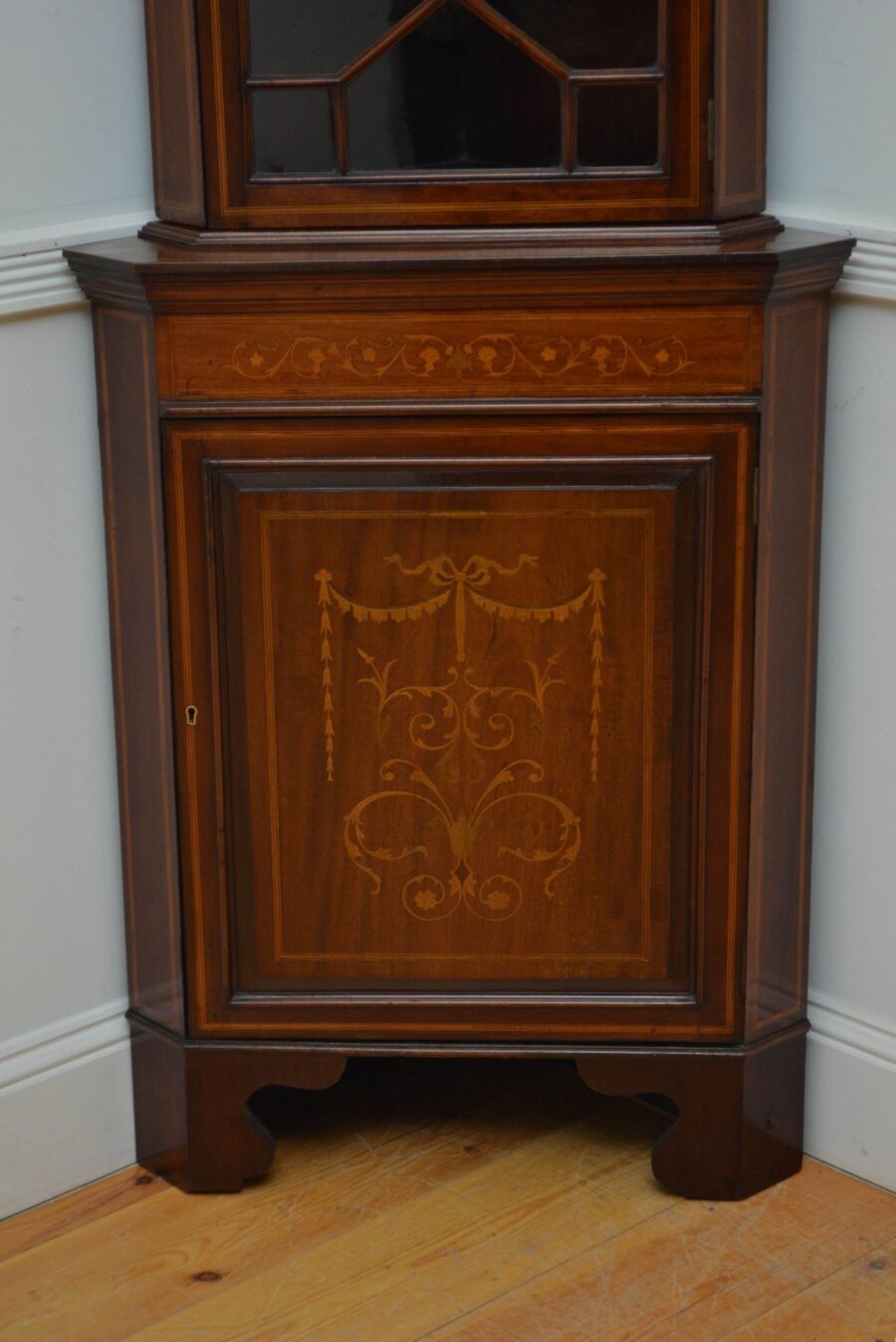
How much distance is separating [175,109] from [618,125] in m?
0.46

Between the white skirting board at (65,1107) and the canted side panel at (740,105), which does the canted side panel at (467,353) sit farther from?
the white skirting board at (65,1107)

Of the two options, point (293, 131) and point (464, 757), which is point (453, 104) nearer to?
point (293, 131)

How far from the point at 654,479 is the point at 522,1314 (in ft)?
2.89

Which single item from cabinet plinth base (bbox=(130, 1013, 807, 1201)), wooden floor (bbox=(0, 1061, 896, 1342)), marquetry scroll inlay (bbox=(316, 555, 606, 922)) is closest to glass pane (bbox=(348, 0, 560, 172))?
marquetry scroll inlay (bbox=(316, 555, 606, 922))

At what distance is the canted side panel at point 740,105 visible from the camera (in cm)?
180

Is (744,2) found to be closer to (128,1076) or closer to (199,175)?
(199,175)

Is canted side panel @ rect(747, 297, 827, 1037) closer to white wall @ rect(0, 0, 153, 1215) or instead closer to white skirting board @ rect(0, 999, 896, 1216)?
white skirting board @ rect(0, 999, 896, 1216)

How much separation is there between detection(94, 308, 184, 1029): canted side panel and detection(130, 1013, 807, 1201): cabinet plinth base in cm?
7

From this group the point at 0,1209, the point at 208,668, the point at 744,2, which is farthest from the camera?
the point at 0,1209

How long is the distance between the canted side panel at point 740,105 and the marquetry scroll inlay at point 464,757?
419mm

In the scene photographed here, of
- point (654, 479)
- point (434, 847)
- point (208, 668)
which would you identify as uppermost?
point (654, 479)

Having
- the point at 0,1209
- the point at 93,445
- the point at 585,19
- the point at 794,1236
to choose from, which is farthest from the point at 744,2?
the point at 0,1209

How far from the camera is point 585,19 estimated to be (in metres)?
1.81

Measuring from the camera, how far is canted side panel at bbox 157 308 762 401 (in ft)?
5.95
